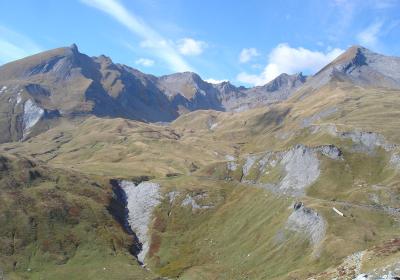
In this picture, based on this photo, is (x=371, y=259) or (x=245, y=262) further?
(x=245, y=262)

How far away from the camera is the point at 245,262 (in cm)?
15688

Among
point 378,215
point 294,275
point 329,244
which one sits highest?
point 378,215

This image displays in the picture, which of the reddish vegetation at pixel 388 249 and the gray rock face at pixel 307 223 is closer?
the reddish vegetation at pixel 388 249

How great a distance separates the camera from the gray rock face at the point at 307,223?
14788 centimetres

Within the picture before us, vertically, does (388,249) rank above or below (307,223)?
above

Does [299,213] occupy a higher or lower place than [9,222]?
higher

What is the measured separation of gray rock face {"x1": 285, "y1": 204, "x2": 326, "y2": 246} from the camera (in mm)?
147875

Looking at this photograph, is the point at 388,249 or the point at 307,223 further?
the point at 307,223

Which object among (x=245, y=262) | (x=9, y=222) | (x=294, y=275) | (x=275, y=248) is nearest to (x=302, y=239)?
(x=275, y=248)

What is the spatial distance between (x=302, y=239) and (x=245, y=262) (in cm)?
2081

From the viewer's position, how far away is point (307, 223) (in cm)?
15675

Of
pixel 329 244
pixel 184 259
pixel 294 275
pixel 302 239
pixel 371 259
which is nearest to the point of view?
pixel 371 259

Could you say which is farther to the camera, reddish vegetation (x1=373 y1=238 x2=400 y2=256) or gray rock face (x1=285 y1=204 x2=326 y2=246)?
gray rock face (x1=285 y1=204 x2=326 y2=246)

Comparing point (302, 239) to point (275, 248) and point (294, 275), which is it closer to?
point (275, 248)
